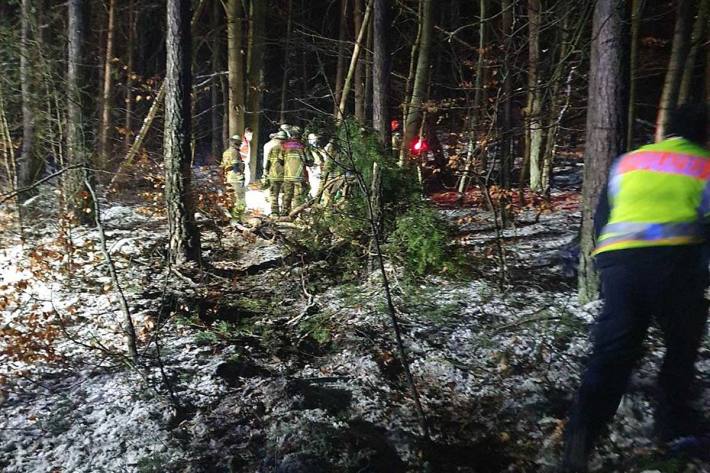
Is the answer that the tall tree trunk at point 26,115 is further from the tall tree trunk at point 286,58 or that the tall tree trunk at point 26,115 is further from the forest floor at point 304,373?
the tall tree trunk at point 286,58

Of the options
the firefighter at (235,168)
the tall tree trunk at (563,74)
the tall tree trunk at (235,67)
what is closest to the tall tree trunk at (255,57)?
the tall tree trunk at (235,67)

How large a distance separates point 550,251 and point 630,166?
503 centimetres

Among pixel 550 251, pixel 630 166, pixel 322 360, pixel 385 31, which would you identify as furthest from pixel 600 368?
pixel 385 31

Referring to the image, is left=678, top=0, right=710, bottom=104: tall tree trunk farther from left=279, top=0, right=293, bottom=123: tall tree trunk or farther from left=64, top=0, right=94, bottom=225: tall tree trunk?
left=64, top=0, right=94, bottom=225: tall tree trunk

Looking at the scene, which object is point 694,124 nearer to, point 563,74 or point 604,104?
point 604,104

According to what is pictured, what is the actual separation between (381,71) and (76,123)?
5.13m

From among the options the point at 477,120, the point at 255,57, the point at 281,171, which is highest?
the point at 255,57

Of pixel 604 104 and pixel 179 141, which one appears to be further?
pixel 179 141

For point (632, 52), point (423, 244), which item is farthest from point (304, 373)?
point (632, 52)

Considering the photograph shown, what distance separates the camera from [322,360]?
17.4ft

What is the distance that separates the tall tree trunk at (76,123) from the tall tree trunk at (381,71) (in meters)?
4.70

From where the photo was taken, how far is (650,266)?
3043mm

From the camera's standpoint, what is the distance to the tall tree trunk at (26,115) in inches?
355

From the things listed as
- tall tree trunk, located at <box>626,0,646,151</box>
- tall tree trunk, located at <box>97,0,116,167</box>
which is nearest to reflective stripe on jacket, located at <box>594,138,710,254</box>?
tall tree trunk, located at <box>626,0,646,151</box>
